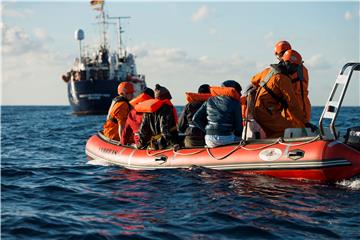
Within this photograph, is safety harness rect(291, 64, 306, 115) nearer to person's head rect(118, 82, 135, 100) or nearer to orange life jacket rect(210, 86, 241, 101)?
orange life jacket rect(210, 86, 241, 101)

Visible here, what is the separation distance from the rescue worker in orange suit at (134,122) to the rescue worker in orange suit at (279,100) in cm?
276

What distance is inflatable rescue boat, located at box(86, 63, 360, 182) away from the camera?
8070 mm

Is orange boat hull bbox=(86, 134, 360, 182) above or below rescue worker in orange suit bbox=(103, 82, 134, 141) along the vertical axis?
below

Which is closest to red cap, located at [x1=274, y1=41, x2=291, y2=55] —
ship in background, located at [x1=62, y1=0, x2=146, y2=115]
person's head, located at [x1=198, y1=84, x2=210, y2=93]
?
person's head, located at [x1=198, y1=84, x2=210, y2=93]

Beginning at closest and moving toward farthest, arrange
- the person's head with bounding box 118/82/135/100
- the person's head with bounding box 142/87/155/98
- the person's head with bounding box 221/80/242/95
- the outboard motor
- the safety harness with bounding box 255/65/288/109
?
1. the outboard motor
2. the safety harness with bounding box 255/65/288/109
3. the person's head with bounding box 221/80/242/95
4. the person's head with bounding box 142/87/155/98
5. the person's head with bounding box 118/82/135/100

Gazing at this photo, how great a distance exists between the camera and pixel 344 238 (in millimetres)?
5523

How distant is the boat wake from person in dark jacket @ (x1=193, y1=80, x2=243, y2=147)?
2100mm

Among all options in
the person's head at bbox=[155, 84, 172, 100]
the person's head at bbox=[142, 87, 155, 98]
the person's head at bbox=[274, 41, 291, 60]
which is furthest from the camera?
the person's head at bbox=[142, 87, 155, 98]

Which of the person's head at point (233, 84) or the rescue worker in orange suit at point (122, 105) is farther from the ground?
the person's head at point (233, 84)

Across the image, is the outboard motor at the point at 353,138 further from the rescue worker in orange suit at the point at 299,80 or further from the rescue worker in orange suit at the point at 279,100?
the rescue worker in orange suit at the point at 299,80

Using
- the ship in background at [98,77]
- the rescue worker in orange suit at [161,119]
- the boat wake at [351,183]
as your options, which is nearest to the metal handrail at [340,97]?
the boat wake at [351,183]

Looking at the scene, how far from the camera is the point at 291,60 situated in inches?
359

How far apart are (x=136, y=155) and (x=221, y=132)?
7.09ft

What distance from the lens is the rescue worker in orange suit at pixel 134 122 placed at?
11.1 meters
